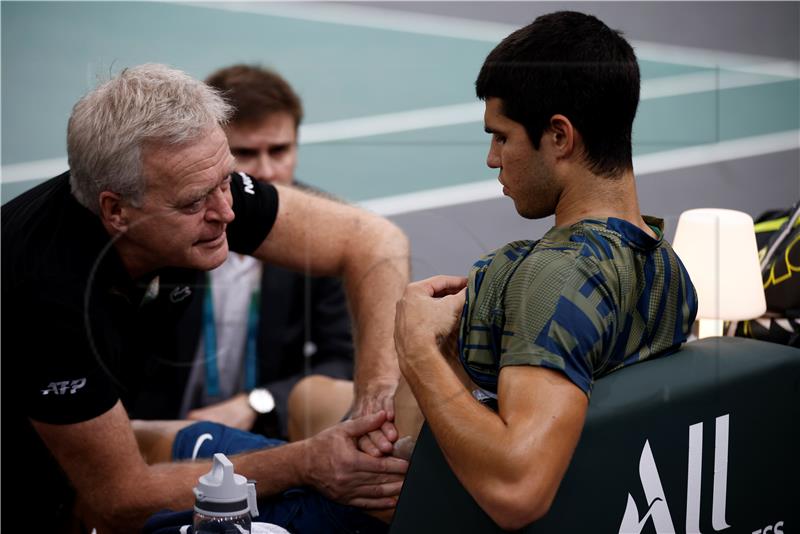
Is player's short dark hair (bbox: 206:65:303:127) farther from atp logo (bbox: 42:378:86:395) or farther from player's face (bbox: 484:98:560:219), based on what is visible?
player's face (bbox: 484:98:560:219)

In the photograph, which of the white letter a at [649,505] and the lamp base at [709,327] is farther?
the lamp base at [709,327]

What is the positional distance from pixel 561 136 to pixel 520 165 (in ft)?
0.23

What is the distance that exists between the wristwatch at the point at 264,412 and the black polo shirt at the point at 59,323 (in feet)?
1.52

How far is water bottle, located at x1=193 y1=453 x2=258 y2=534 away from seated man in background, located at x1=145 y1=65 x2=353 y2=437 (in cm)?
98

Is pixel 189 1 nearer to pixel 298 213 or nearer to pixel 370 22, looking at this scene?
pixel 370 22

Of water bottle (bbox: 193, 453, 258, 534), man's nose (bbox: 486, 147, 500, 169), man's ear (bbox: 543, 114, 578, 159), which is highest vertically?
man's ear (bbox: 543, 114, 578, 159)

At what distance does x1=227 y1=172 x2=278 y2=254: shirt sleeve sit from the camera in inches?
80.9

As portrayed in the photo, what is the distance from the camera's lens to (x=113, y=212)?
1.84 m

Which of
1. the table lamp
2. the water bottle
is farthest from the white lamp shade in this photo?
the water bottle

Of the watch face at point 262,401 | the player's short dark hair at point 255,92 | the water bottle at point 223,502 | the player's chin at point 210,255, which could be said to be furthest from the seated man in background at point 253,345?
the water bottle at point 223,502

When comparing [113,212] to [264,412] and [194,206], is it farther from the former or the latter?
[264,412]

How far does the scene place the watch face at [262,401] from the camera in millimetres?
2488

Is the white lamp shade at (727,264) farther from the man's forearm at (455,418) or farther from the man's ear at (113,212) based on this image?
the man's ear at (113,212)

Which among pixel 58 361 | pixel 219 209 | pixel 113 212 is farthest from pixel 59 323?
pixel 219 209
